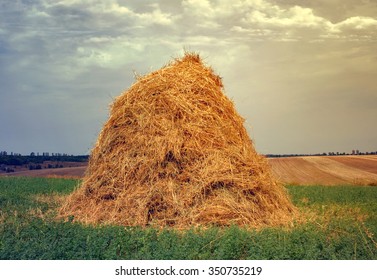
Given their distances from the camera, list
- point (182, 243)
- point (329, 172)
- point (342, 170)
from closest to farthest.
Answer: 1. point (182, 243)
2. point (329, 172)
3. point (342, 170)

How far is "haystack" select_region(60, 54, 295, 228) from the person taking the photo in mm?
12602

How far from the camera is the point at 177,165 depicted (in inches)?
525

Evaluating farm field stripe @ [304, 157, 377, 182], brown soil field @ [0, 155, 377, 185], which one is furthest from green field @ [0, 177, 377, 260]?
farm field stripe @ [304, 157, 377, 182]

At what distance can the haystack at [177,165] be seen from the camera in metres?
12.6

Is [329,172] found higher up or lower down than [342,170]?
lower down

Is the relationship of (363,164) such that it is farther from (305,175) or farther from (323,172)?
(305,175)

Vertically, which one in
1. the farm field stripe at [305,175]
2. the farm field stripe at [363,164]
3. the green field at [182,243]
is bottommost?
the green field at [182,243]

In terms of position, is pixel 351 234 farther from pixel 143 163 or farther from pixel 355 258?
pixel 143 163

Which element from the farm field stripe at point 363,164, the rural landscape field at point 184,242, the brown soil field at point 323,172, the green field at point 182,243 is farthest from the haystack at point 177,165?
the farm field stripe at point 363,164

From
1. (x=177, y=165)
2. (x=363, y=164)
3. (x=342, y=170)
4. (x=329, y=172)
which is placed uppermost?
(x=177, y=165)

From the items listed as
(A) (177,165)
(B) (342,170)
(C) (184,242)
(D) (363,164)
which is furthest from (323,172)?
(C) (184,242)

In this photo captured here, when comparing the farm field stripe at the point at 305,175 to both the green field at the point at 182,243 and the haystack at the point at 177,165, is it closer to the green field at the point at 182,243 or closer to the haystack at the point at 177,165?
the haystack at the point at 177,165

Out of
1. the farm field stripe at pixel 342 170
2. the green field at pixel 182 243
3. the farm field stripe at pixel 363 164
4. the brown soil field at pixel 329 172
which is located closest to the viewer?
the green field at pixel 182 243

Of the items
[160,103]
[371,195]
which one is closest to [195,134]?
[160,103]
